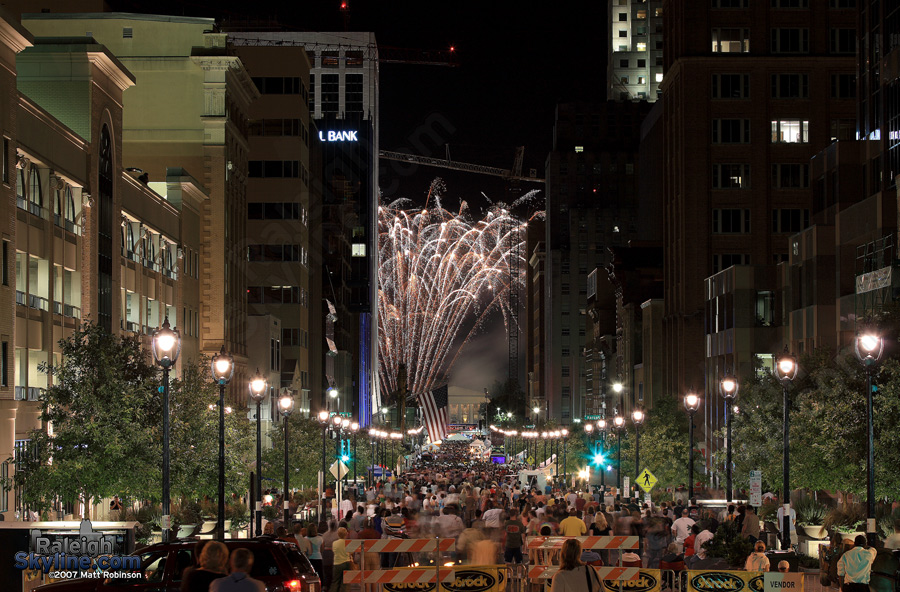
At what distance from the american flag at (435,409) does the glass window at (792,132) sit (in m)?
34.5

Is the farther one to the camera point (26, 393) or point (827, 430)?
point (26, 393)

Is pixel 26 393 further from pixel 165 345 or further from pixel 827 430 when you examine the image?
pixel 827 430

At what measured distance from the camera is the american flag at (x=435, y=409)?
9375cm

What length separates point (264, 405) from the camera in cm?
9644

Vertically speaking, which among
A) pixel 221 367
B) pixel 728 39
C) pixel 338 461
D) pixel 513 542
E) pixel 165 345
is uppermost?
pixel 728 39

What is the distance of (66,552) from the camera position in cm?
2177

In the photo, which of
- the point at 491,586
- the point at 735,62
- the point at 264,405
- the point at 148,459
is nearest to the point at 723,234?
the point at 735,62

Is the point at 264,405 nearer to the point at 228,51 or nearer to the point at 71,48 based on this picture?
the point at 228,51

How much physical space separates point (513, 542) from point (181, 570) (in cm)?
1101

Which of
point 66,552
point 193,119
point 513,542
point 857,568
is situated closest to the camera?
point 857,568

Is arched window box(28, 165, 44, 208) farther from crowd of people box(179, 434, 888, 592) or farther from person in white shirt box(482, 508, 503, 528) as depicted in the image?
person in white shirt box(482, 508, 503, 528)

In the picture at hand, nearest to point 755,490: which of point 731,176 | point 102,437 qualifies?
point 102,437

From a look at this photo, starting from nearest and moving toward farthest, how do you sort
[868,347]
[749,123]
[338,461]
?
[868,347], [338,461], [749,123]

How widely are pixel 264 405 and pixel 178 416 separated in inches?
2130
